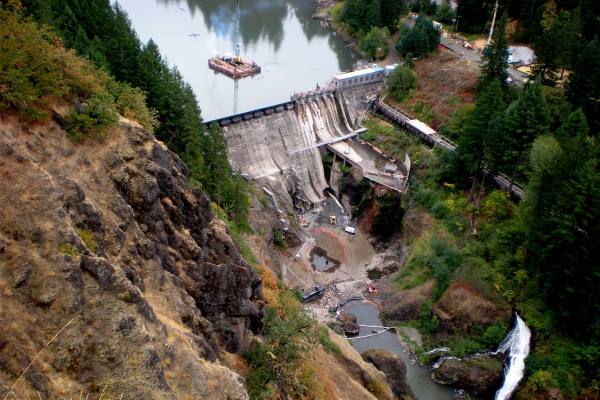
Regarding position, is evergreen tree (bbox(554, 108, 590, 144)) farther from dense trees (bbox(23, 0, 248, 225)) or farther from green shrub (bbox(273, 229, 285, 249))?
dense trees (bbox(23, 0, 248, 225))

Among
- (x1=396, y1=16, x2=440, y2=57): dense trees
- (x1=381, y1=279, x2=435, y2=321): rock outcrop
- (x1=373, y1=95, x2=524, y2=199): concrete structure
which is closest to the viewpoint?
(x1=381, y1=279, x2=435, y2=321): rock outcrop

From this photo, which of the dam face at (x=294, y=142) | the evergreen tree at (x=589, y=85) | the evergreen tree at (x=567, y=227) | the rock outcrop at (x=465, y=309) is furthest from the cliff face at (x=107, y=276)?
the evergreen tree at (x=589, y=85)

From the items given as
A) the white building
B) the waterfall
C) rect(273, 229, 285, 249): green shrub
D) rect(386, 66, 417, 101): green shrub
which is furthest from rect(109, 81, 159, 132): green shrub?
rect(386, 66, 417, 101): green shrub

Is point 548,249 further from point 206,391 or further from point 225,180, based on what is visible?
point 206,391

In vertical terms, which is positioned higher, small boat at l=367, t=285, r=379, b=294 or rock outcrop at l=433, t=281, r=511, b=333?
rock outcrop at l=433, t=281, r=511, b=333

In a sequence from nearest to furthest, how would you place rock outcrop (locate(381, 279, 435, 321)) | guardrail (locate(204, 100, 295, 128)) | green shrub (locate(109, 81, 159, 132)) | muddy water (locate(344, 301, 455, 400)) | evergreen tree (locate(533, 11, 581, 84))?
green shrub (locate(109, 81, 159, 132)), muddy water (locate(344, 301, 455, 400)), rock outcrop (locate(381, 279, 435, 321)), evergreen tree (locate(533, 11, 581, 84)), guardrail (locate(204, 100, 295, 128))

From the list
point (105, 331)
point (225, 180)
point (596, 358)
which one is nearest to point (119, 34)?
point (225, 180)

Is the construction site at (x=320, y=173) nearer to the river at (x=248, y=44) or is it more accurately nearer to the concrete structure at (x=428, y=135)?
the concrete structure at (x=428, y=135)
